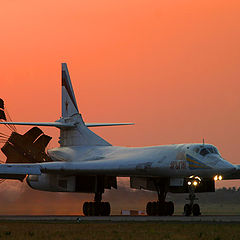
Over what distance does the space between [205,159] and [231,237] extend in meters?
13.4

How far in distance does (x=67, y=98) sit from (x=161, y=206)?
11842 millimetres

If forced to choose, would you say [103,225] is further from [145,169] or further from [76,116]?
[76,116]

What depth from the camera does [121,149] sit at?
4022cm

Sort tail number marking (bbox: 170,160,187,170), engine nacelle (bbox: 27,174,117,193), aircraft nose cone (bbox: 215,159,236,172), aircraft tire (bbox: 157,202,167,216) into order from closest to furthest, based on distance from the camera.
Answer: aircraft nose cone (bbox: 215,159,236,172) → tail number marking (bbox: 170,160,187,170) → aircraft tire (bbox: 157,202,167,216) → engine nacelle (bbox: 27,174,117,193)

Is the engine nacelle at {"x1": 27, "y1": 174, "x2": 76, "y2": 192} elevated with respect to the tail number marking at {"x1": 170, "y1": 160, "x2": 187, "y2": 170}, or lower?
lower

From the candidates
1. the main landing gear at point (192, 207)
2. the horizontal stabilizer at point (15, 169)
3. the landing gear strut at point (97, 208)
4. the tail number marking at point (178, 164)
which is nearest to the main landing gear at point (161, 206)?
the landing gear strut at point (97, 208)

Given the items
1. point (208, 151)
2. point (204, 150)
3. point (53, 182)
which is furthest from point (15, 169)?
point (208, 151)

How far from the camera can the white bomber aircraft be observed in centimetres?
3350

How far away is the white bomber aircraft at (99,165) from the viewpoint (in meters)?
33.5

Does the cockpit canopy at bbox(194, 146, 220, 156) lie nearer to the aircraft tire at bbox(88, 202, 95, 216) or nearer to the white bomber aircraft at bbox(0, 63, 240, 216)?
the white bomber aircraft at bbox(0, 63, 240, 216)

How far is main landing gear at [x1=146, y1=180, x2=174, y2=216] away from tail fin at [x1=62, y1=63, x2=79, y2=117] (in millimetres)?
→ 9807

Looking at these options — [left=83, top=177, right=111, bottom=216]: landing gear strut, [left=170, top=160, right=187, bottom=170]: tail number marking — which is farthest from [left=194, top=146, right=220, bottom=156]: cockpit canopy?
[left=83, top=177, right=111, bottom=216]: landing gear strut

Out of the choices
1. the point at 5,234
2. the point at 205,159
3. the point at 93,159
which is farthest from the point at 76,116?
the point at 5,234

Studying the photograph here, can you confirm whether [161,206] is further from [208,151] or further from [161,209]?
[208,151]
